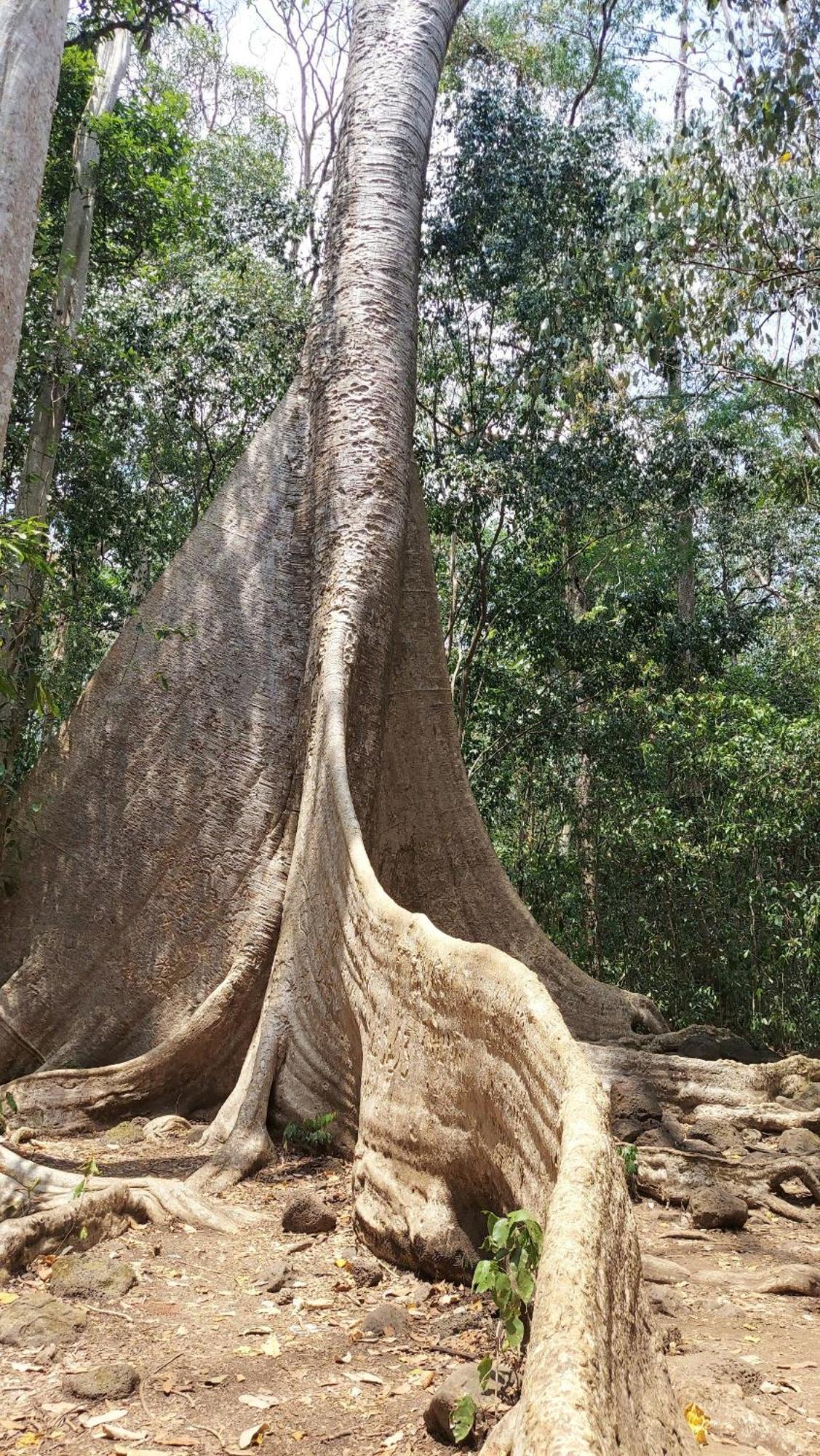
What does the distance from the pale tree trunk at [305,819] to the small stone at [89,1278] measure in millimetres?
406

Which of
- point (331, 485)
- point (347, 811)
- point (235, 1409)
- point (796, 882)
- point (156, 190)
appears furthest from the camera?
point (156, 190)

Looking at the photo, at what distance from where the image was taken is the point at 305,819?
225 inches

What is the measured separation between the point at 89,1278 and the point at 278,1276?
56cm

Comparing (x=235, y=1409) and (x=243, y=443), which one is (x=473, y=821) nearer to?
(x=235, y=1409)

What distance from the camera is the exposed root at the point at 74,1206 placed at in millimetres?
3377

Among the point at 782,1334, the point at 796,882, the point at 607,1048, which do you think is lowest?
the point at 782,1334

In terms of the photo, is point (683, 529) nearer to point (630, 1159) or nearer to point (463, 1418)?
point (630, 1159)

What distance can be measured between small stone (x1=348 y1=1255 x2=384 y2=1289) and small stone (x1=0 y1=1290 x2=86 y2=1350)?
0.85 meters

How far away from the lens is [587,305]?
32.2 ft

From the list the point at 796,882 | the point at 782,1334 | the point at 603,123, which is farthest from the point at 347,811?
the point at 603,123

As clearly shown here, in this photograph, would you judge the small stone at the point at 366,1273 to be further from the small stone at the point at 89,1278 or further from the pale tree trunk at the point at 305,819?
the small stone at the point at 89,1278

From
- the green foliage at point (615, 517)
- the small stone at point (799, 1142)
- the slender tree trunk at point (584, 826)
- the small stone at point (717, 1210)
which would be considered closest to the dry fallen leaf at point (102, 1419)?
the small stone at point (717, 1210)

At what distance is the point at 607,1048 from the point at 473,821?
160cm

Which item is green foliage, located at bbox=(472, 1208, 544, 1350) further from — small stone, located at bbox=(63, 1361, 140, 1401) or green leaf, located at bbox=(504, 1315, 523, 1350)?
small stone, located at bbox=(63, 1361, 140, 1401)
